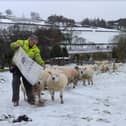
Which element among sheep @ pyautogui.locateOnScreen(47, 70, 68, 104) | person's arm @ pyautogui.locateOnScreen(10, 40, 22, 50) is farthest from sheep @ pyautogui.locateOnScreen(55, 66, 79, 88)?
person's arm @ pyautogui.locateOnScreen(10, 40, 22, 50)

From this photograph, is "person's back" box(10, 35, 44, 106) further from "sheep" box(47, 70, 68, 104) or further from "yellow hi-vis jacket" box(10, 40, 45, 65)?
"sheep" box(47, 70, 68, 104)

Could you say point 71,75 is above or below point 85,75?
above

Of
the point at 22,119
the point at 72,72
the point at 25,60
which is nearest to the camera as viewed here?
the point at 22,119

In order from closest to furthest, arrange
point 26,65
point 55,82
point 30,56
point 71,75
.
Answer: point 26,65 < point 30,56 < point 55,82 < point 71,75

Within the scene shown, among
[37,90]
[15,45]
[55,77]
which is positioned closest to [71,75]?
[55,77]

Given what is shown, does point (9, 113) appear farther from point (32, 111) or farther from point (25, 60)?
point (25, 60)

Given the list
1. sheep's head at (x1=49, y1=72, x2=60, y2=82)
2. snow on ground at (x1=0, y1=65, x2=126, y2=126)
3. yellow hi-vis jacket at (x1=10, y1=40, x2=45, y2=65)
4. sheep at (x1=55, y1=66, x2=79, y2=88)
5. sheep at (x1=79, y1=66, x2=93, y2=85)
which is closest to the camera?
snow on ground at (x1=0, y1=65, x2=126, y2=126)

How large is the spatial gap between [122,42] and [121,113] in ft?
271

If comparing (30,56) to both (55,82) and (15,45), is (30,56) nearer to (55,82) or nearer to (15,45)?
(15,45)

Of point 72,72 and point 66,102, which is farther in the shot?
point 72,72

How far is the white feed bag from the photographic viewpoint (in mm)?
11547

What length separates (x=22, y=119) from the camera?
9141 mm

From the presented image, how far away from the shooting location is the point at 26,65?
1159 cm

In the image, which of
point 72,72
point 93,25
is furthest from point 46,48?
point 93,25
